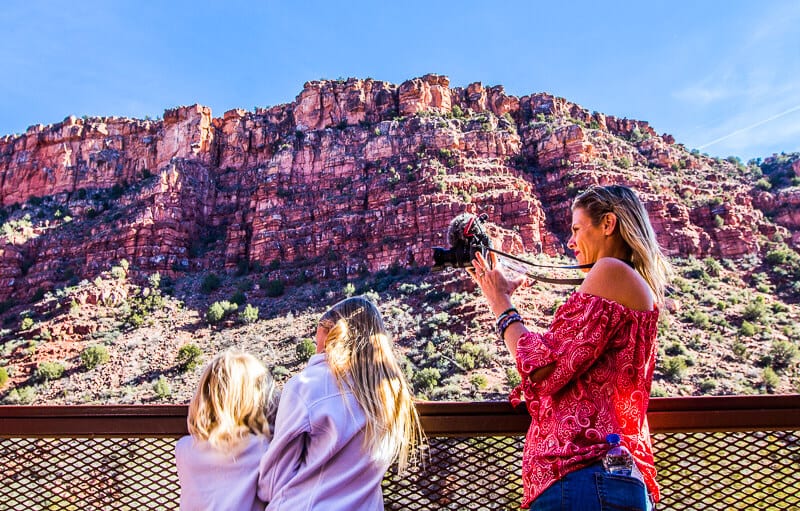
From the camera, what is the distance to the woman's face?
72.1 inches

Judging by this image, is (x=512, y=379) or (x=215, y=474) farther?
(x=512, y=379)

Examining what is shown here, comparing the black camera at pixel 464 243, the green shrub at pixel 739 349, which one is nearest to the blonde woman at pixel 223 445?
the black camera at pixel 464 243

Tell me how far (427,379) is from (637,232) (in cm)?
2238

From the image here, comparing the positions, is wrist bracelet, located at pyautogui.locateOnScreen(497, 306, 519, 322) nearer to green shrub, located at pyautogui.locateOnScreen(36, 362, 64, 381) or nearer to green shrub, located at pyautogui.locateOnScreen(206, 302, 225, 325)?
green shrub, located at pyautogui.locateOnScreen(36, 362, 64, 381)

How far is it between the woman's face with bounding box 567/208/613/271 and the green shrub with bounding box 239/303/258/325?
3684 cm

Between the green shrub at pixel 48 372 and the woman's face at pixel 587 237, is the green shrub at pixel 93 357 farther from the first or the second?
the woman's face at pixel 587 237

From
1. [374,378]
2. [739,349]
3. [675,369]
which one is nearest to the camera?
[374,378]

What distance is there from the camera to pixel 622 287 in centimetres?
160

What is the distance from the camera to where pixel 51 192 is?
193 feet

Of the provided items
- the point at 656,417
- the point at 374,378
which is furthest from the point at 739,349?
the point at 374,378

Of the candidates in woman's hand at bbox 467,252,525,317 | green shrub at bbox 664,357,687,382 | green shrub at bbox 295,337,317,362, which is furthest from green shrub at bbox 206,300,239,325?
woman's hand at bbox 467,252,525,317

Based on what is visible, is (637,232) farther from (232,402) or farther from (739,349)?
(739,349)

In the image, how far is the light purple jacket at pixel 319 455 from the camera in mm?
1785

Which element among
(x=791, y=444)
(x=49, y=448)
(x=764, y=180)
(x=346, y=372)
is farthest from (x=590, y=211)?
(x=764, y=180)
